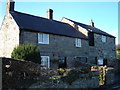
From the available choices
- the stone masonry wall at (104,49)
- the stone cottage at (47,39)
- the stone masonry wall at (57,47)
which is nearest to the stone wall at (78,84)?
the stone cottage at (47,39)

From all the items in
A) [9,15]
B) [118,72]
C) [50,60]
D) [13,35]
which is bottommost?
[118,72]

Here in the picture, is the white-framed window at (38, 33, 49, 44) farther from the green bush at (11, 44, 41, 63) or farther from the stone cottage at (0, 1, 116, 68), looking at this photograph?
the green bush at (11, 44, 41, 63)

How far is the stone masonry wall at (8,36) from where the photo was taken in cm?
1979

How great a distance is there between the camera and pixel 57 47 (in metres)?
23.2

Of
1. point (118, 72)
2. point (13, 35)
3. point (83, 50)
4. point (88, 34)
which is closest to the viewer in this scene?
point (13, 35)

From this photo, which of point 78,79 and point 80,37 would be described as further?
point 80,37

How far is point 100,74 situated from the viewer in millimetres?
16625

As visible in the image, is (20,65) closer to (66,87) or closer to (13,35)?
(66,87)

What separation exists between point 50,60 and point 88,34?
36.0 feet

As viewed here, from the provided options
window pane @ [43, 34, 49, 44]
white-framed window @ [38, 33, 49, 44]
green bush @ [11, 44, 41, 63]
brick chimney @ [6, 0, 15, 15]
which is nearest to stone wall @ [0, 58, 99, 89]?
green bush @ [11, 44, 41, 63]

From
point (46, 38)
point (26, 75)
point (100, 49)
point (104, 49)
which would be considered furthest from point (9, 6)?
point (104, 49)

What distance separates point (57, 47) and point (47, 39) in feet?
7.33

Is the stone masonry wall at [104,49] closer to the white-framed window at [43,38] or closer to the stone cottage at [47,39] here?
the stone cottage at [47,39]

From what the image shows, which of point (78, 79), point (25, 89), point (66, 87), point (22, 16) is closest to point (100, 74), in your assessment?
point (78, 79)
